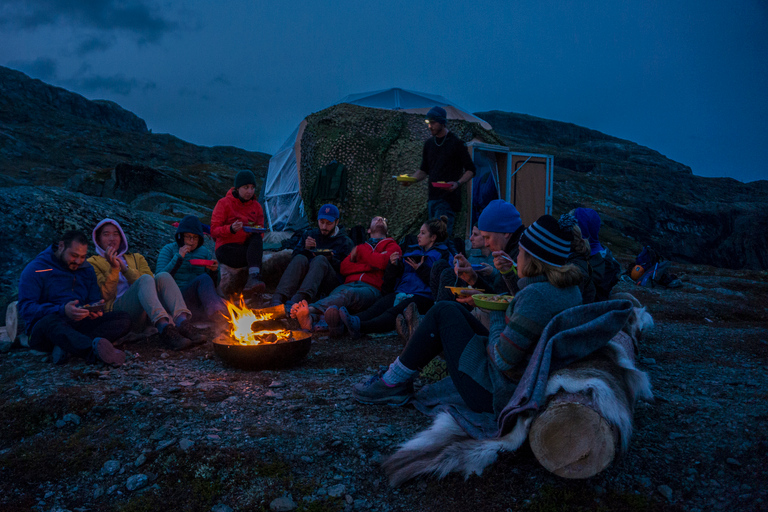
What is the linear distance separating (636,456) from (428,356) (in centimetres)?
112

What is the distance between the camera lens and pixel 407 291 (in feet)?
17.3

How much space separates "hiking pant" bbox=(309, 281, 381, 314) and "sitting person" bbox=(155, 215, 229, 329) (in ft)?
3.22

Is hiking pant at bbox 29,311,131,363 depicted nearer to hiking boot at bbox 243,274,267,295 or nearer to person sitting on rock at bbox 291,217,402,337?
person sitting on rock at bbox 291,217,402,337

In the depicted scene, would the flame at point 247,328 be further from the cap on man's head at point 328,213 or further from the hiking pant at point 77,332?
the cap on man's head at point 328,213

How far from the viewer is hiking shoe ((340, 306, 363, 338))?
4.87 metres

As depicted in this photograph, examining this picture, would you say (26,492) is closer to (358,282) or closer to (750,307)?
(358,282)

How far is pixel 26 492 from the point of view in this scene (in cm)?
222

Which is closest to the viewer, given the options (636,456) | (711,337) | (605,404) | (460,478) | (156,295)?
(605,404)

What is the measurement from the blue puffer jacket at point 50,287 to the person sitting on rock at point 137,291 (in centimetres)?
32

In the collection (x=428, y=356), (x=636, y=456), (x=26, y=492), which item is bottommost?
(x=26, y=492)

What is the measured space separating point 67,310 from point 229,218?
2.37 m

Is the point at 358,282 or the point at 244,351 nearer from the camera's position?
the point at 244,351

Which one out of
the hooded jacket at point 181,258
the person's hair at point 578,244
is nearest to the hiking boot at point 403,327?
the person's hair at point 578,244

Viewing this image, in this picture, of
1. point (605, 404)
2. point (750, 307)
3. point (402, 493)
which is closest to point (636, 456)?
point (605, 404)
